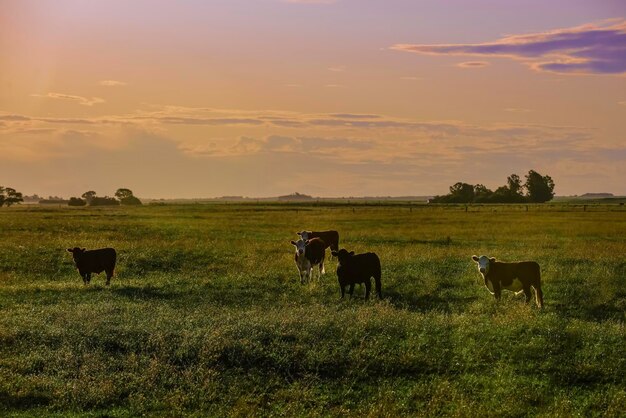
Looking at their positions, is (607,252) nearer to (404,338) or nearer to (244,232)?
(404,338)

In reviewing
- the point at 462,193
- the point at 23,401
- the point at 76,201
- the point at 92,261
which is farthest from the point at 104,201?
the point at 23,401

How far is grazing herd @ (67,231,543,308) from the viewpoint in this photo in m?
20.3

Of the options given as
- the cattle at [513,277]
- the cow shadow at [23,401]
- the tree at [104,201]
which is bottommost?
the cow shadow at [23,401]

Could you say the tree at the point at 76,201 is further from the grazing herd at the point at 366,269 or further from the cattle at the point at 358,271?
the cattle at the point at 358,271

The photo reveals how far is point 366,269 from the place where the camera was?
21688mm

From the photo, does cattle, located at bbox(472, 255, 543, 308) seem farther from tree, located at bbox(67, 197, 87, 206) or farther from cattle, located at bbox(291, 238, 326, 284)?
tree, located at bbox(67, 197, 87, 206)

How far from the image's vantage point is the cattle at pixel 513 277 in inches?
792

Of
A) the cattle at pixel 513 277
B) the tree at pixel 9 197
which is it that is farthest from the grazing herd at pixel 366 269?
the tree at pixel 9 197

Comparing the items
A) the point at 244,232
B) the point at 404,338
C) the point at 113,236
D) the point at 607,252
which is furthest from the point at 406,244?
the point at 404,338

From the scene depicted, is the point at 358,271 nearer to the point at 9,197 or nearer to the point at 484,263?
the point at 484,263

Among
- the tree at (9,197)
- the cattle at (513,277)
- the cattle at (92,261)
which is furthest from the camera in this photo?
the tree at (9,197)

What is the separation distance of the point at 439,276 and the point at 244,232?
2759 cm

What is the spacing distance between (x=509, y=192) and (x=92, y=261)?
16530cm

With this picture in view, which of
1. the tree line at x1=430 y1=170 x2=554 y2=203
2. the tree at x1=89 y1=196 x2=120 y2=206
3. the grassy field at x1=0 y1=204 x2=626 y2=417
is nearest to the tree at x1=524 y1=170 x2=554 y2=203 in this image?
the tree line at x1=430 y1=170 x2=554 y2=203
